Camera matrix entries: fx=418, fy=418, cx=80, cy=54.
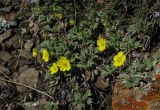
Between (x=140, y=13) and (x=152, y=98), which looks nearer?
(x=152, y=98)

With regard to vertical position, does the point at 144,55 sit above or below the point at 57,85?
above

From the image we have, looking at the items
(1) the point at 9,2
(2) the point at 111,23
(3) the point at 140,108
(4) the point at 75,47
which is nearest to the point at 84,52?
(4) the point at 75,47

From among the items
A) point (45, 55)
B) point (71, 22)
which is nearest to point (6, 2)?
point (71, 22)

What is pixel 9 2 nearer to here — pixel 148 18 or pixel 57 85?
pixel 57 85

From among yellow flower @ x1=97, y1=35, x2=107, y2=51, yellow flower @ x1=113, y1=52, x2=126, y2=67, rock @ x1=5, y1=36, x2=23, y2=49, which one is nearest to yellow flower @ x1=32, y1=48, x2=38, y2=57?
rock @ x1=5, y1=36, x2=23, y2=49

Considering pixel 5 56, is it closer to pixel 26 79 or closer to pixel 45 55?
pixel 26 79

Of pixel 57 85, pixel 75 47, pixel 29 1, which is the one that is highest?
pixel 29 1

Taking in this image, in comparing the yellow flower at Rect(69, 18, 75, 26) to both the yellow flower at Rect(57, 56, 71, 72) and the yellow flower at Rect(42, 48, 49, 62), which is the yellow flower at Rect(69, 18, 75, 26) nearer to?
the yellow flower at Rect(42, 48, 49, 62)

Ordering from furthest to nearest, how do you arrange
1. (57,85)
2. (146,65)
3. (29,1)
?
(29,1), (57,85), (146,65)

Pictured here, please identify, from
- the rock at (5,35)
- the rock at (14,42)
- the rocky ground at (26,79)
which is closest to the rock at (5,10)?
the rocky ground at (26,79)
